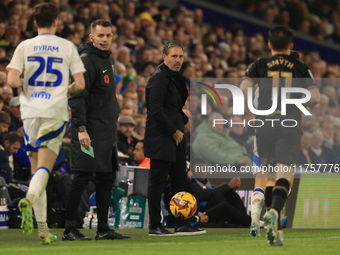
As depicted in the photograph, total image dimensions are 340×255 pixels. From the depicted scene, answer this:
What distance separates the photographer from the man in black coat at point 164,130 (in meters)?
5.87

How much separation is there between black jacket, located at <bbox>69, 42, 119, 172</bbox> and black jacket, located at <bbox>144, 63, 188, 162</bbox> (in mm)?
542

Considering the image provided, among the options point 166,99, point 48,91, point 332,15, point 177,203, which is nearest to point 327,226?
point 177,203

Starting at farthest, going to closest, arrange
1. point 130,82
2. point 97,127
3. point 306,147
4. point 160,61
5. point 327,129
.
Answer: point 327,129 < point 160,61 < point 306,147 < point 130,82 < point 97,127

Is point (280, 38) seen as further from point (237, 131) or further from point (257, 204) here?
point (237, 131)

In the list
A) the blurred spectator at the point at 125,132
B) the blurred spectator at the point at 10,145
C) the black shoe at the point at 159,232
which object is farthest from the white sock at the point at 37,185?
the blurred spectator at the point at 125,132

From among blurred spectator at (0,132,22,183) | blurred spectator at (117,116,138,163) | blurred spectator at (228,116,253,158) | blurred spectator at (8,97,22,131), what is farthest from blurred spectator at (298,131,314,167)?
blurred spectator at (0,132,22,183)

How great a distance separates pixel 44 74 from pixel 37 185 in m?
0.97

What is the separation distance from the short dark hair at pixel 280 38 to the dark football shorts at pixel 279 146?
2.97ft

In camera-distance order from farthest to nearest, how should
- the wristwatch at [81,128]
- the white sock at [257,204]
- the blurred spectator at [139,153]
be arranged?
the blurred spectator at [139,153] < the white sock at [257,204] < the wristwatch at [81,128]

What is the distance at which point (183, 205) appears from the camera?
620cm

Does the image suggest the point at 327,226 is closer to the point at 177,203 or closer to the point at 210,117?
the point at 177,203

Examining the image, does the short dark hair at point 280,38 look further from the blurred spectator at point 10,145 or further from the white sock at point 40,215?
the blurred spectator at point 10,145

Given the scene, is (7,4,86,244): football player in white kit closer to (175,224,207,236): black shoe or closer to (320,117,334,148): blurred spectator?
(175,224,207,236): black shoe

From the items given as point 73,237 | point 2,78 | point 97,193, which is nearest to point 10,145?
point 2,78
